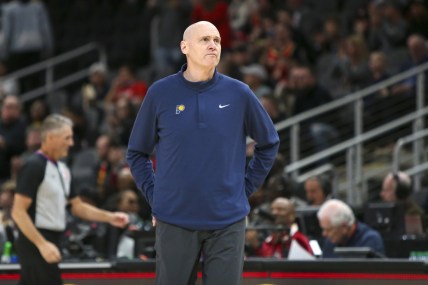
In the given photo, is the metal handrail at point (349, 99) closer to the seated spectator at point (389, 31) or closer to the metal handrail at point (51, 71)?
the seated spectator at point (389, 31)

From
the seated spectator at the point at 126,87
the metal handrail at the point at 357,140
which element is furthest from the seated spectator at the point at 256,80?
the seated spectator at the point at 126,87

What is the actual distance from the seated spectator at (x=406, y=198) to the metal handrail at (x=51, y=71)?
890 cm

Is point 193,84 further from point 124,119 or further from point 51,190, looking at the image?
point 124,119

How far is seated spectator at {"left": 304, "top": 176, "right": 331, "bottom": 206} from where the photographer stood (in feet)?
36.8

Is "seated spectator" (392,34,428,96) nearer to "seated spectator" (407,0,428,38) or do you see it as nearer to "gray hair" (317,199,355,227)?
"seated spectator" (407,0,428,38)

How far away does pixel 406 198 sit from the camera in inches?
409

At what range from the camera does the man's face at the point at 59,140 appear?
8109 mm

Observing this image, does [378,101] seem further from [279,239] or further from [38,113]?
[38,113]

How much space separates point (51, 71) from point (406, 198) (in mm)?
9811

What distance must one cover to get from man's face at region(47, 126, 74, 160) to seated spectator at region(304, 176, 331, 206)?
12.0 feet

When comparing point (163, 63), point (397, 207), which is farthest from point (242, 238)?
point (163, 63)

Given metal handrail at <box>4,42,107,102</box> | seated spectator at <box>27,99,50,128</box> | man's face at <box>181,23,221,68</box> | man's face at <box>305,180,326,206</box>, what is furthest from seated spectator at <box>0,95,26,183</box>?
man's face at <box>181,23,221,68</box>

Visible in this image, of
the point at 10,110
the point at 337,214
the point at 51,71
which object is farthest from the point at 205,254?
the point at 51,71

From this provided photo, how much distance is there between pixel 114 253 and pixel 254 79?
4568 millimetres
